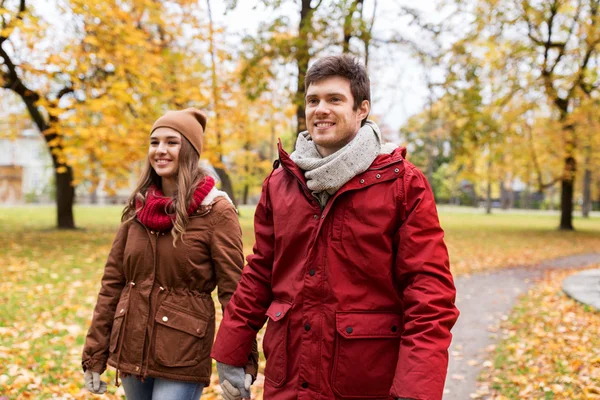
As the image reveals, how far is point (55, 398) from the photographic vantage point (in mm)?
4387

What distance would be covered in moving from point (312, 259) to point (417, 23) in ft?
40.3

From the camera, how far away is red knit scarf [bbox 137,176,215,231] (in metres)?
2.68

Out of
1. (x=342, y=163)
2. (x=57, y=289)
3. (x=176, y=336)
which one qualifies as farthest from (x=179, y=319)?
(x=57, y=289)

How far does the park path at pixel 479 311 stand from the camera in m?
5.29

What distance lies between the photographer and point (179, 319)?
2.62 meters

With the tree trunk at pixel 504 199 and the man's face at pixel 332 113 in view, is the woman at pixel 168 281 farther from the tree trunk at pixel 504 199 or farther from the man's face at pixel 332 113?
the tree trunk at pixel 504 199

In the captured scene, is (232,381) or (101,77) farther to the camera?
(101,77)

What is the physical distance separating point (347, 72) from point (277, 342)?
1094 millimetres

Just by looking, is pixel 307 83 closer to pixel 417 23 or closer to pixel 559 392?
pixel 559 392

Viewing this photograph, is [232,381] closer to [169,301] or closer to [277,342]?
[277,342]

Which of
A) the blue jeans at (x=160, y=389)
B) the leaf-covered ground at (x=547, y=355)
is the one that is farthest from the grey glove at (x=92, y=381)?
the leaf-covered ground at (x=547, y=355)

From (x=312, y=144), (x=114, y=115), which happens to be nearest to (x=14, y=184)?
(x=114, y=115)

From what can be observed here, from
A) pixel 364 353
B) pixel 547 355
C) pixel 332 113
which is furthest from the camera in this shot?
pixel 547 355

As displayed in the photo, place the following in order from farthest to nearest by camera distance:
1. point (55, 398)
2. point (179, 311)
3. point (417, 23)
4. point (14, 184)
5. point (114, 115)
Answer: point (14, 184) → point (417, 23) → point (114, 115) → point (55, 398) → point (179, 311)
